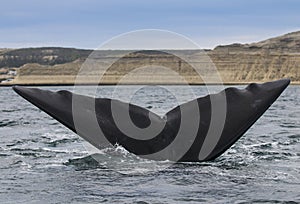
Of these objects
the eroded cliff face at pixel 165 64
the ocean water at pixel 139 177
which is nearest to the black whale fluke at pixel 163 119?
the ocean water at pixel 139 177

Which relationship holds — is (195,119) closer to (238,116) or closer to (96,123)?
(238,116)

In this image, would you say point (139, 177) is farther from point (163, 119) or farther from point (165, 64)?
point (165, 64)

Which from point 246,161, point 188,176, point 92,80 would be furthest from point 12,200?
point 92,80

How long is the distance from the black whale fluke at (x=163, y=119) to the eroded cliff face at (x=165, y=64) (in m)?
112

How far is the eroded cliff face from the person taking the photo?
134625 millimetres

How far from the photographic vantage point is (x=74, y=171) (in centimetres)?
977

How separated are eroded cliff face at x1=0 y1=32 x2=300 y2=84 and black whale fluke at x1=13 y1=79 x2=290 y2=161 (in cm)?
11194

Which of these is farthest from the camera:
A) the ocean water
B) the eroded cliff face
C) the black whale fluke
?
the eroded cliff face

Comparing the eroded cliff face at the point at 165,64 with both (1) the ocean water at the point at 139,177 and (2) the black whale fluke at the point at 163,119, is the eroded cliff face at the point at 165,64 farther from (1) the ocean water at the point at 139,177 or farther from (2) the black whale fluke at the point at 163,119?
(2) the black whale fluke at the point at 163,119

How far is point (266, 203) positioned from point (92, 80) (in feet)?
443

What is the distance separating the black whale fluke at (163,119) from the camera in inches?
347

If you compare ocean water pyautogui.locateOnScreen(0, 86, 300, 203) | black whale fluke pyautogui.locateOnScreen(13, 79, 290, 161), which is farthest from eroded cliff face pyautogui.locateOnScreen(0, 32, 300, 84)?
black whale fluke pyautogui.locateOnScreen(13, 79, 290, 161)

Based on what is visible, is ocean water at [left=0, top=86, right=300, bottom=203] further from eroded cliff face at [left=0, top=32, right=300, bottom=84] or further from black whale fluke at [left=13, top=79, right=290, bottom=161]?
eroded cliff face at [left=0, top=32, right=300, bottom=84]

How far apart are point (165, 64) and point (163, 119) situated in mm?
136880
